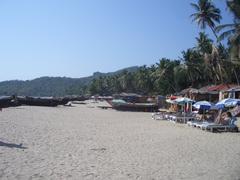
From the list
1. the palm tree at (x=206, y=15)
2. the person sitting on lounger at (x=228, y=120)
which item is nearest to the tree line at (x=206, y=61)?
the palm tree at (x=206, y=15)

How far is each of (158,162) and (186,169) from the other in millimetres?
1183

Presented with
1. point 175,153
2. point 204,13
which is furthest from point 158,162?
point 204,13

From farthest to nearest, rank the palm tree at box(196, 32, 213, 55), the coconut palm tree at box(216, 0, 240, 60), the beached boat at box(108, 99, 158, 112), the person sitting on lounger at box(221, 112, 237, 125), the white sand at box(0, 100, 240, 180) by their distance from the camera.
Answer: the palm tree at box(196, 32, 213, 55), the beached boat at box(108, 99, 158, 112), the coconut palm tree at box(216, 0, 240, 60), the person sitting on lounger at box(221, 112, 237, 125), the white sand at box(0, 100, 240, 180)

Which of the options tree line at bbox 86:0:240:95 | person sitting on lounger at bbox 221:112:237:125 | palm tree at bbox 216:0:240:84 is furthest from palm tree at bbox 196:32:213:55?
person sitting on lounger at bbox 221:112:237:125

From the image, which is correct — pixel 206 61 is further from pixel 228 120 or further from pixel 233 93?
pixel 228 120

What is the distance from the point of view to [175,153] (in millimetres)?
13836

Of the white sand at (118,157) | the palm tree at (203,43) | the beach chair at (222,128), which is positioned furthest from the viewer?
the palm tree at (203,43)

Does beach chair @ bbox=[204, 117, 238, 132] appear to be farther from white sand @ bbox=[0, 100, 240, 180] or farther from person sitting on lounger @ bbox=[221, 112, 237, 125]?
white sand @ bbox=[0, 100, 240, 180]

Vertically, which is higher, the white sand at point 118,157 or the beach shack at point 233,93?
the beach shack at point 233,93

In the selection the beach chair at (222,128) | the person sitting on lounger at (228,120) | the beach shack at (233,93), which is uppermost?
the beach shack at (233,93)

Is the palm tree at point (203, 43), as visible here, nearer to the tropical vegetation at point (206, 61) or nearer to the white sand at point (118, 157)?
the tropical vegetation at point (206, 61)

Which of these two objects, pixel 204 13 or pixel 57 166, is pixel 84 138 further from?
pixel 204 13

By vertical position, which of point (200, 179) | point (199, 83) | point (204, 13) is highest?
point (204, 13)

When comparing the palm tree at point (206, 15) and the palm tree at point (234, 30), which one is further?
the palm tree at point (206, 15)
